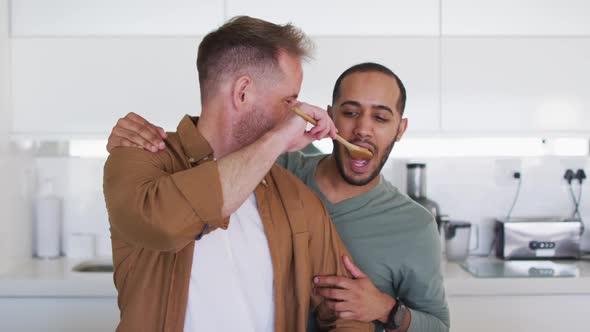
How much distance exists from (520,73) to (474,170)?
2.04 ft

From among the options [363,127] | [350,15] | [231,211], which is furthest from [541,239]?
[231,211]

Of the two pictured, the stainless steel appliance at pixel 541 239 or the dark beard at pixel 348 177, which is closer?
the dark beard at pixel 348 177

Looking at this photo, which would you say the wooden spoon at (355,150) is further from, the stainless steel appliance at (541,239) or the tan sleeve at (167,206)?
the stainless steel appliance at (541,239)

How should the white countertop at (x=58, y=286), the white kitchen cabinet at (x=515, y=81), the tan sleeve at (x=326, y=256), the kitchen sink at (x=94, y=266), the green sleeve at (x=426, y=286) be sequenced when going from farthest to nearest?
the kitchen sink at (x=94, y=266), the white kitchen cabinet at (x=515, y=81), the white countertop at (x=58, y=286), the green sleeve at (x=426, y=286), the tan sleeve at (x=326, y=256)

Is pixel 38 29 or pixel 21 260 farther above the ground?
pixel 38 29

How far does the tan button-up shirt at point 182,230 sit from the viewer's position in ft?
2.96

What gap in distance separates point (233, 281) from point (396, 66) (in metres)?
1.69

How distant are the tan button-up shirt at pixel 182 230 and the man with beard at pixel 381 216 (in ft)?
0.42

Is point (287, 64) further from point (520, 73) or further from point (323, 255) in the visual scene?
point (520, 73)

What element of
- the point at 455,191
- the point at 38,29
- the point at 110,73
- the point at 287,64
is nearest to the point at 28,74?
the point at 38,29

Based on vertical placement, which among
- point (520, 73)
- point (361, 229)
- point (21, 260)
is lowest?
point (21, 260)

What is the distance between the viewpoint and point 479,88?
8.25 ft

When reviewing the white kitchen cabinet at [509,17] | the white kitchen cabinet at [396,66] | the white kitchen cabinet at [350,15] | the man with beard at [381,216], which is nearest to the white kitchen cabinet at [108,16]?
the white kitchen cabinet at [350,15]

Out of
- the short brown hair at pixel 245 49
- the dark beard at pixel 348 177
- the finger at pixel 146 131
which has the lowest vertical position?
the dark beard at pixel 348 177
